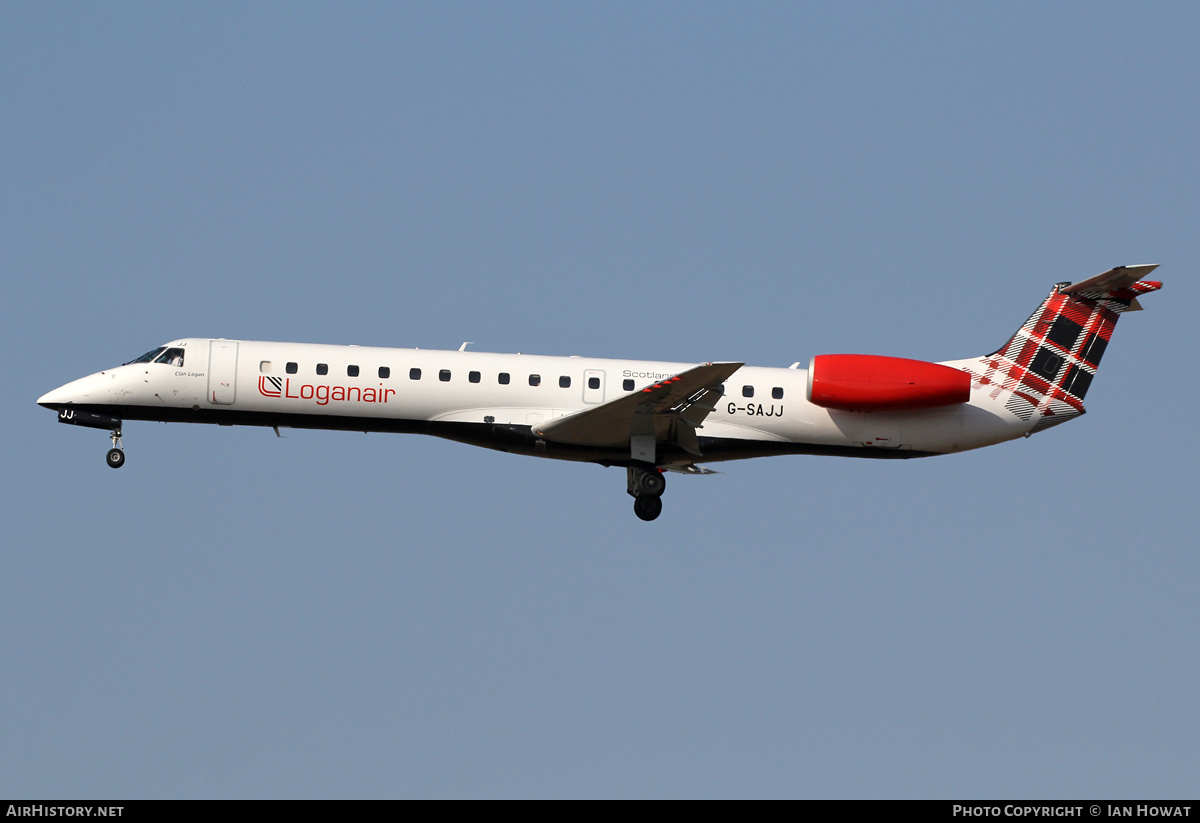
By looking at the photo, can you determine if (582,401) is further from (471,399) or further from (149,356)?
(149,356)

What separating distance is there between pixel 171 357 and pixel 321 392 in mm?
3271

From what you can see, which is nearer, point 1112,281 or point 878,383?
point 878,383

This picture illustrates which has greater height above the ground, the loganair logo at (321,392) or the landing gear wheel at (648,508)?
the loganair logo at (321,392)

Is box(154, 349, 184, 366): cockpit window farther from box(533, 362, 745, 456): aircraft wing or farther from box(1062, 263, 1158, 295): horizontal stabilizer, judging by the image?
box(1062, 263, 1158, 295): horizontal stabilizer

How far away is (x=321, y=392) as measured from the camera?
89.1 feet

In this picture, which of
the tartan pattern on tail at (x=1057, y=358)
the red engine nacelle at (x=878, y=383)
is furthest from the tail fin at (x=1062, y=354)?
the red engine nacelle at (x=878, y=383)

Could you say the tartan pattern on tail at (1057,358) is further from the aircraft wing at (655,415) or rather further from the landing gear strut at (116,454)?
the landing gear strut at (116,454)

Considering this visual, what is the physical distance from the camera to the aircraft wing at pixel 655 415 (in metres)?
25.5

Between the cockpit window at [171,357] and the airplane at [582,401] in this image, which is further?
the cockpit window at [171,357]

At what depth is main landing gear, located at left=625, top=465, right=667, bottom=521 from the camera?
27.8 meters

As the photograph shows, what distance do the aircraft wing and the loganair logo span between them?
3.17 metres

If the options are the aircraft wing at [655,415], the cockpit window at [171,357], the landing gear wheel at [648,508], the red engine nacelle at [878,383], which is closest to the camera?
the aircraft wing at [655,415]

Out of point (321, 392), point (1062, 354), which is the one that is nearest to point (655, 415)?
point (321, 392)
